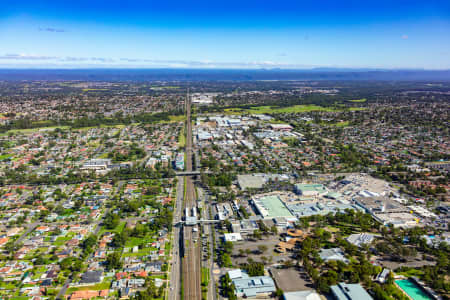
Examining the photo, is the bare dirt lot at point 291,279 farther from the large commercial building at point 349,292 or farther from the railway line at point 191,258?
the railway line at point 191,258

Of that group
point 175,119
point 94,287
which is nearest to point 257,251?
point 94,287

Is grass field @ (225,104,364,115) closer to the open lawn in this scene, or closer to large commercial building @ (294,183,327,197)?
large commercial building @ (294,183,327,197)

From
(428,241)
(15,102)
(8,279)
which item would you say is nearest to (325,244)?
(428,241)

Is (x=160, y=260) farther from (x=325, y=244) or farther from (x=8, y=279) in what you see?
(x=325, y=244)

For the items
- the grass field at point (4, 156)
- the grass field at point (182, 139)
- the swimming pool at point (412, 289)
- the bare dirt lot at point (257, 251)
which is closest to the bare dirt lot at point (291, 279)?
the bare dirt lot at point (257, 251)

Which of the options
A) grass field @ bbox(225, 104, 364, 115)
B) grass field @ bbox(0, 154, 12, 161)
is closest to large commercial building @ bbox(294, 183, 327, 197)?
grass field @ bbox(0, 154, 12, 161)

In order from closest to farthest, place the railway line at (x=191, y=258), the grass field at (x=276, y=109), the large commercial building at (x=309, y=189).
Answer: the railway line at (x=191, y=258), the large commercial building at (x=309, y=189), the grass field at (x=276, y=109)
